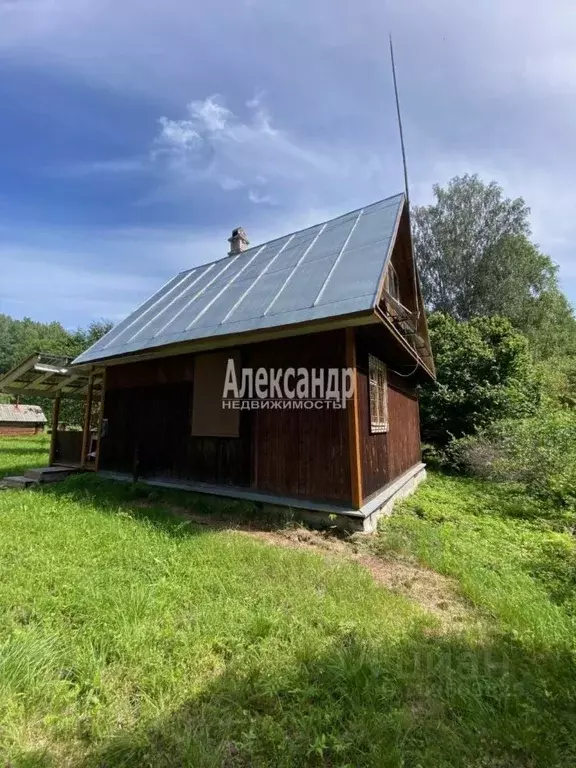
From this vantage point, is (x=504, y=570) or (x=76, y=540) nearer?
(x=504, y=570)

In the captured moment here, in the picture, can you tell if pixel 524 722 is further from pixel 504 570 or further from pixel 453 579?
pixel 504 570

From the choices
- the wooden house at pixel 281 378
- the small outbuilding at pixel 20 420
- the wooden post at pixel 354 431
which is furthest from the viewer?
the small outbuilding at pixel 20 420

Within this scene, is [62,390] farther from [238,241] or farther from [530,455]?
[530,455]

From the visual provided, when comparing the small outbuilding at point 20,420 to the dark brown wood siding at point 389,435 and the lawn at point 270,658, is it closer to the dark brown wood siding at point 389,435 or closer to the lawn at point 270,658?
the dark brown wood siding at point 389,435

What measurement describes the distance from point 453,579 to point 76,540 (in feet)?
13.5

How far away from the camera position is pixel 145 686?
2148mm

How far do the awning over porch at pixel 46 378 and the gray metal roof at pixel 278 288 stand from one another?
674mm

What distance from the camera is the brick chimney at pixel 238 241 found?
36.1ft

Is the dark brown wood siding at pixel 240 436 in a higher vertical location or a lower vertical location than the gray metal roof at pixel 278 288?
lower

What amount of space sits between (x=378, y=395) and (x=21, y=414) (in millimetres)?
32560

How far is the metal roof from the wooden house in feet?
84.9

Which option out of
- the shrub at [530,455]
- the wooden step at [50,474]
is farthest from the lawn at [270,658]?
the wooden step at [50,474]

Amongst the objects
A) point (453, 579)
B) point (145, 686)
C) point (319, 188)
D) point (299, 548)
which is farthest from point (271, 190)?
point (145, 686)

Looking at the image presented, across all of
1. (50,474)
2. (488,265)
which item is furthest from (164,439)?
(488,265)
